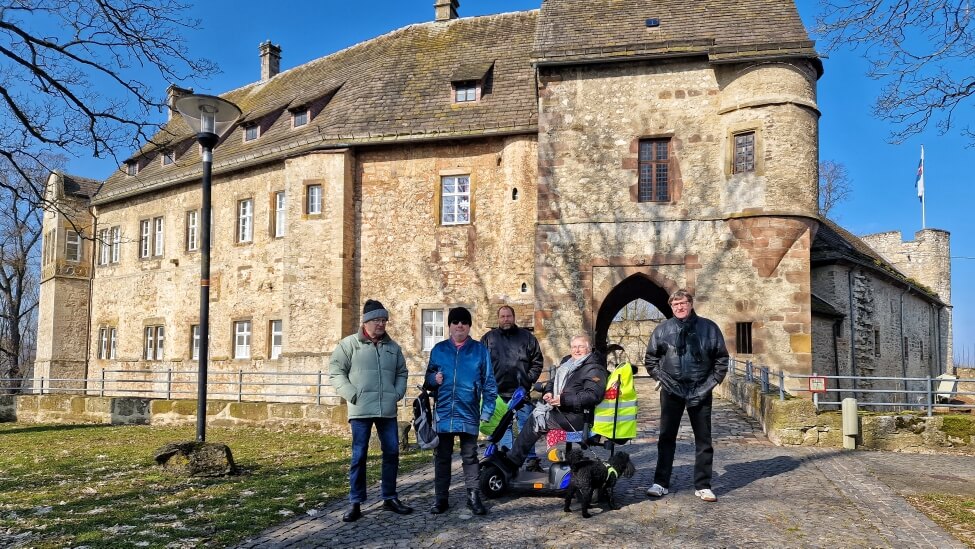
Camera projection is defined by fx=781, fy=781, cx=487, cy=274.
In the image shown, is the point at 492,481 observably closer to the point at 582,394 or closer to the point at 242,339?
the point at 582,394

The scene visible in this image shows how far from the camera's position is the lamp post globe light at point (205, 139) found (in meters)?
8.54

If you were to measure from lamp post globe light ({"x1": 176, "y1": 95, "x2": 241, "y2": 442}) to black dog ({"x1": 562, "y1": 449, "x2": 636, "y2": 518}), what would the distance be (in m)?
4.33

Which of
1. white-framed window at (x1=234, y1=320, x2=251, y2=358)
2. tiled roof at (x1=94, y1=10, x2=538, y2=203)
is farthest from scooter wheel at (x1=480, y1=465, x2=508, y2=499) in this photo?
white-framed window at (x1=234, y1=320, x2=251, y2=358)

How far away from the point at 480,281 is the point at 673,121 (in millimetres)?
6095

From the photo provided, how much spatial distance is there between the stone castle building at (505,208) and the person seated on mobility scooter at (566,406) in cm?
652

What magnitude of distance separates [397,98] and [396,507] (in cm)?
1665

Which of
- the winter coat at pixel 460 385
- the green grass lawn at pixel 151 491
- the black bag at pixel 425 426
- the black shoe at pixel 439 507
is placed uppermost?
the winter coat at pixel 460 385

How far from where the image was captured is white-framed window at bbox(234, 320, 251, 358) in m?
23.0

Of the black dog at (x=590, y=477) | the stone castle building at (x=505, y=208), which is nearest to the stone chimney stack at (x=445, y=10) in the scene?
the stone castle building at (x=505, y=208)

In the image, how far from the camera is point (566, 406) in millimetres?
6539

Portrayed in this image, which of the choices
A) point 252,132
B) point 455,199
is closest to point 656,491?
point 455,199

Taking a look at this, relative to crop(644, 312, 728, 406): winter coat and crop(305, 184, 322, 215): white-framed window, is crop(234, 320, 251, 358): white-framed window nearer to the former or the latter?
crop(305, 184, 322, 215): white-framed window

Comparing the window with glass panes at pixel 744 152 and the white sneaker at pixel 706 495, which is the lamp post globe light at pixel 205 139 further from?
the window with glass panes at pixel 744 152

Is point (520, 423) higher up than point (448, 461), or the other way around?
point (520, 423)
